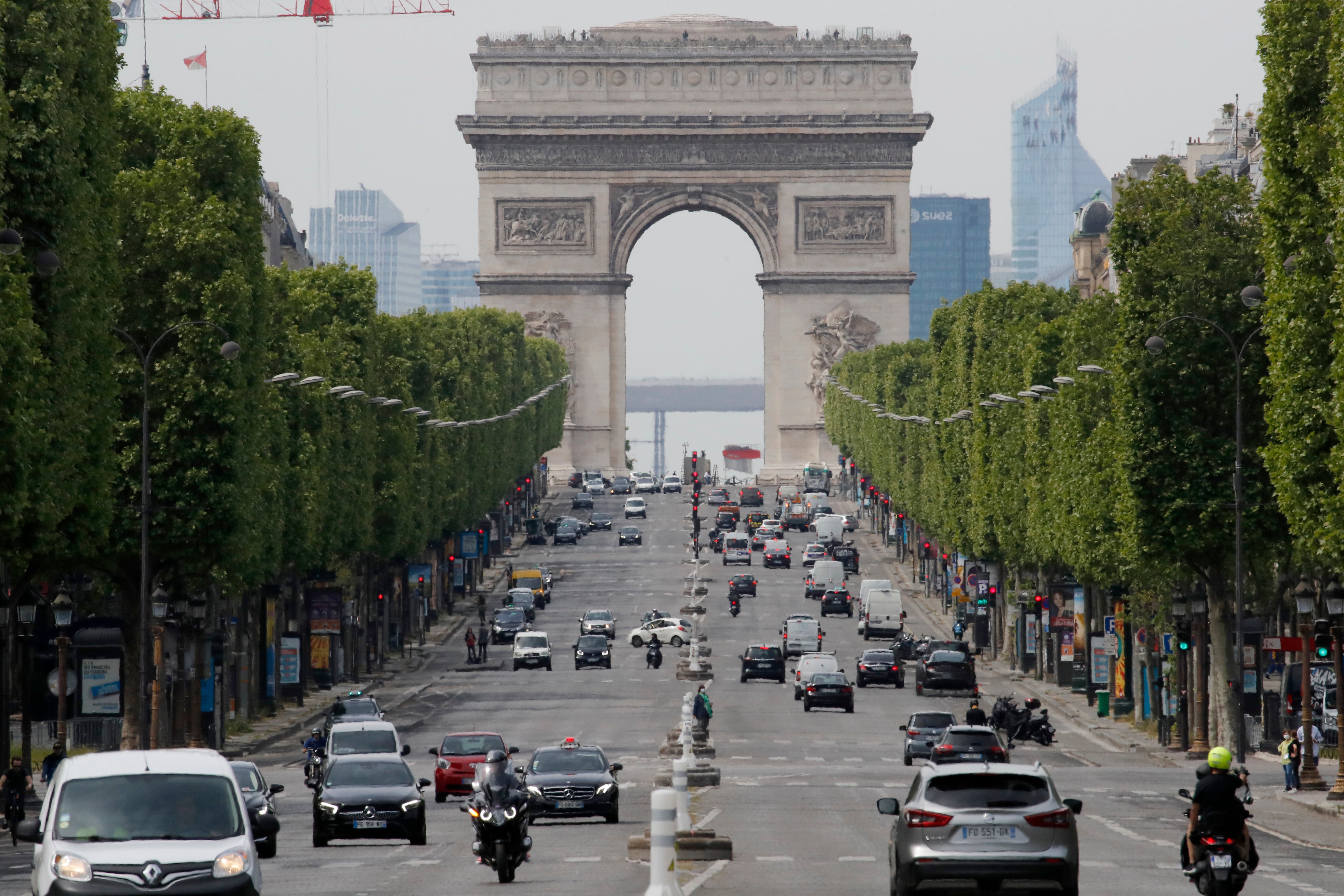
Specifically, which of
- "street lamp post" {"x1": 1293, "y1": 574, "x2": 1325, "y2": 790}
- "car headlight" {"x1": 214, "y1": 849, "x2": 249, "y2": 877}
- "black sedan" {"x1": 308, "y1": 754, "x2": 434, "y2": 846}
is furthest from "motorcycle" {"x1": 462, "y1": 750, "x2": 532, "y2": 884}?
"street lamp post" {"x1": 1293, "y1": 574, "x2": 1325, "y2": 790}

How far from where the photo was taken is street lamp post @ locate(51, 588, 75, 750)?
4903cm

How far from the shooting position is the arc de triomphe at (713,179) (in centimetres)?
17375

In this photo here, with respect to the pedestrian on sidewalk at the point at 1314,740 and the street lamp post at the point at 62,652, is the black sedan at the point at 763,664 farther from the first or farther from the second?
the street lamp post at the point at 62,652

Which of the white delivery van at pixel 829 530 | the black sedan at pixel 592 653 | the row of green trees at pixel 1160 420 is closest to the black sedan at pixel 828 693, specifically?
the row of green trees at pixel 1160 420

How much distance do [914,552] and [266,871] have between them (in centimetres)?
9497

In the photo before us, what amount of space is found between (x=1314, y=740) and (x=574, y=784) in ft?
62.3

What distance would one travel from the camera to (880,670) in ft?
267

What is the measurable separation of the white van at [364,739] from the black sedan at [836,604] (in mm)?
63208

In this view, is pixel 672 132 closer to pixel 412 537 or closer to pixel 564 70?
pixel 564 70

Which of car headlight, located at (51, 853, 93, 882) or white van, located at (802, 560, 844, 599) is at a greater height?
car headlight, located at (51, 853, 93, 882)

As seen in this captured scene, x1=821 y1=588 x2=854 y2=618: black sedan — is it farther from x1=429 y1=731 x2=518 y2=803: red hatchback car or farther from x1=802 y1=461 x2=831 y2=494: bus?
x1=429 y1=731 x2=518 y2=803: red hatchback car

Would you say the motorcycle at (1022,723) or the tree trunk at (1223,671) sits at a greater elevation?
the tree trunk at (1223,671)

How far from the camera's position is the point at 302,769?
5544cm

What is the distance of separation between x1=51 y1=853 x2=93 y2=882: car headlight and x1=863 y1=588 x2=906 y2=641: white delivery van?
7483 cm
